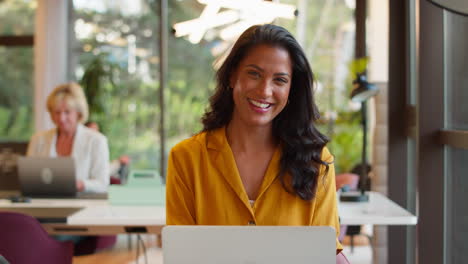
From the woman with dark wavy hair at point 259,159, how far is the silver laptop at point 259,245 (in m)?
0.40

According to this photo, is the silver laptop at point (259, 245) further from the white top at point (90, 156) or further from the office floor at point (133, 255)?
the office floor at point (133, 255)

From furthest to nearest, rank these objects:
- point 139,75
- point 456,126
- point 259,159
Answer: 1. point 139,75
2. point 456,126
3. point 259,159

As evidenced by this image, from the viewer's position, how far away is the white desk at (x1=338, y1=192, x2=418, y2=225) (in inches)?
127

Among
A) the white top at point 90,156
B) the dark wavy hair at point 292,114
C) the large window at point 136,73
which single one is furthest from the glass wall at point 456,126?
the large window at point 136,73

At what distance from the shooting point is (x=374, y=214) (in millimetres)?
3355

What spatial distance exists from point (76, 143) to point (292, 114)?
9.33 ft

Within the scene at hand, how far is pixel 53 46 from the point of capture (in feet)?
24.6

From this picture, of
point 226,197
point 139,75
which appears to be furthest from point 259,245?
point 139,75

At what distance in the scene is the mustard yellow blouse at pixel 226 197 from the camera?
189 cm

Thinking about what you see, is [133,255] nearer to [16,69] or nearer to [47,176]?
[47,176]

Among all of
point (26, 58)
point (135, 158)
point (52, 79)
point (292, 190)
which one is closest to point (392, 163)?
point (292, 190)

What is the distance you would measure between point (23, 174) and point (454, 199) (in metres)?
2.87

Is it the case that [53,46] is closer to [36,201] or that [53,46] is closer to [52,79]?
[52,79]

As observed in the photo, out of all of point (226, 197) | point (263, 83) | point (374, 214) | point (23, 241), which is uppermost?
point (263, 83)
